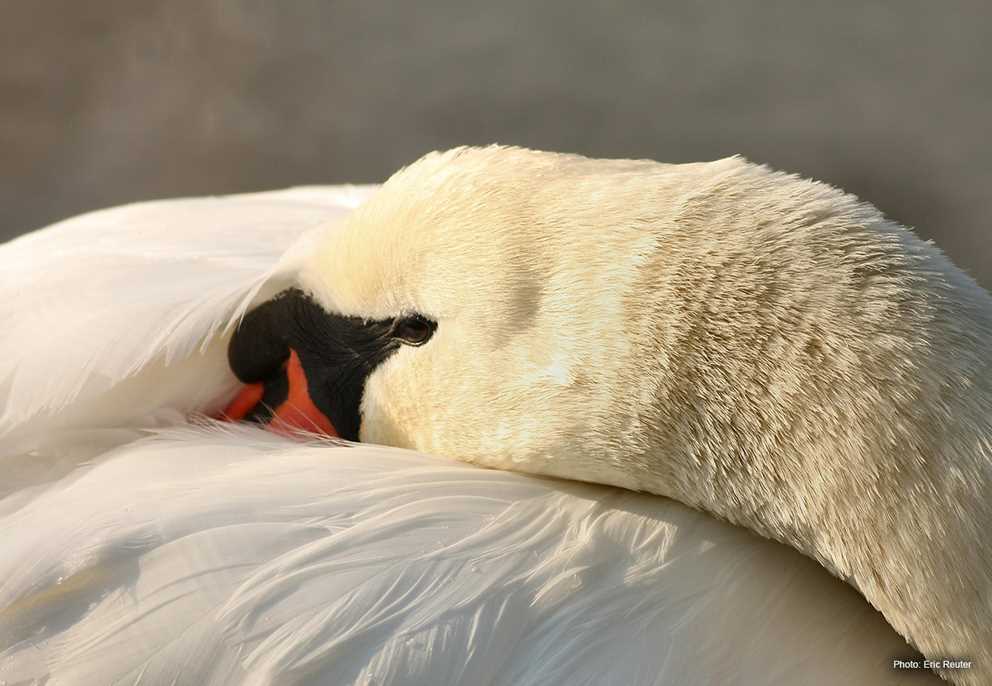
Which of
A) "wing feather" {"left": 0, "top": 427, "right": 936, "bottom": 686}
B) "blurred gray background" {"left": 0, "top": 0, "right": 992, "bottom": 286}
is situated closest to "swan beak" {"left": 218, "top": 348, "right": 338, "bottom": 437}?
"wing feather" {"left": 0, "top": 427, "right": 936, "bottom": 686}

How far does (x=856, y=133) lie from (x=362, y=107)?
51.6 inches

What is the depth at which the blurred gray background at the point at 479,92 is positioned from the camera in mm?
3512

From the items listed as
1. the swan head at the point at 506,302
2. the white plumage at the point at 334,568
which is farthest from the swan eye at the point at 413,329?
the white plumage at the point at 334,568

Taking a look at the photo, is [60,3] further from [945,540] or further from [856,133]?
[945,540]

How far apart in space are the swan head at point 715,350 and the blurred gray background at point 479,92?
212 centimetres

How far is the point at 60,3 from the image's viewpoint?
13.3ft

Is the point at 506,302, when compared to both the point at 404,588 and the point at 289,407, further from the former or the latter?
the point at 289,407

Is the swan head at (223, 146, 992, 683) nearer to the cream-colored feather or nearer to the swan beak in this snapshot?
the cream-colored feather

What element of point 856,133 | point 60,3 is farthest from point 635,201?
point 60,3

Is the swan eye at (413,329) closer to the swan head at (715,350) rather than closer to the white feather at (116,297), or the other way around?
the swan head at (715,350)

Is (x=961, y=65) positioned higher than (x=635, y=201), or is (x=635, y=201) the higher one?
(x=635, y=201)

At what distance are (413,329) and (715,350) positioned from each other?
348 millimetres

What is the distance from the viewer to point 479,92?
3818 mm

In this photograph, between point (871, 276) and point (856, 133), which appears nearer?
point (871, 276)
